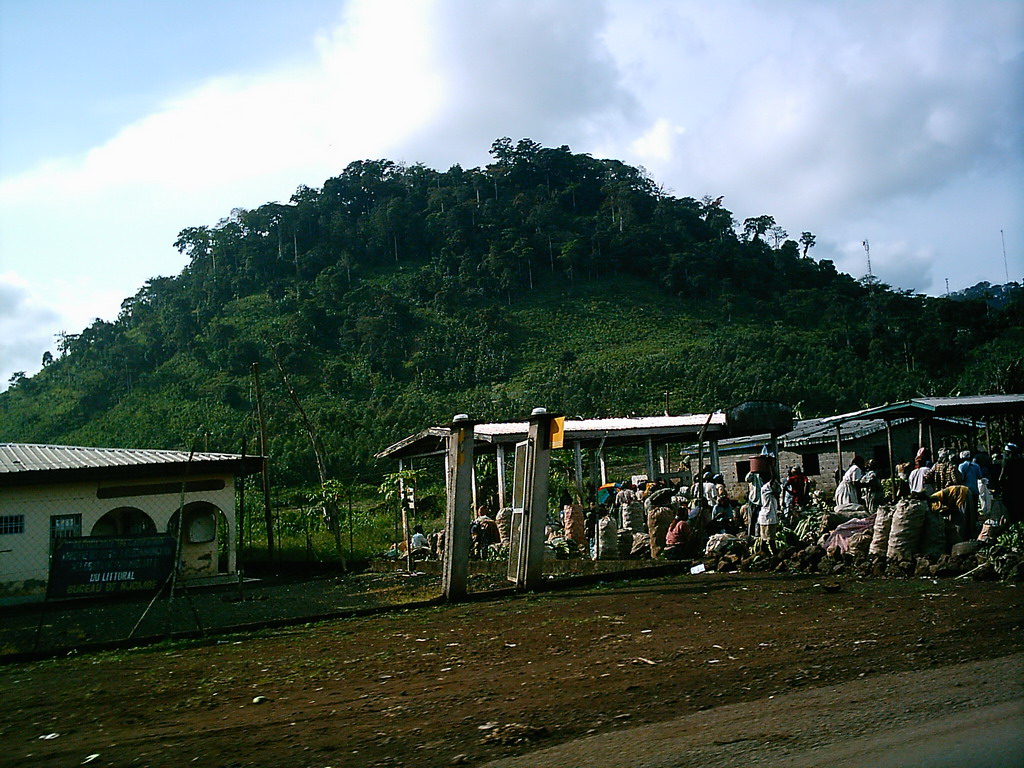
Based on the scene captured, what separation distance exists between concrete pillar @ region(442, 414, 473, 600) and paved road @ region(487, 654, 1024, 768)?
5.50 meters

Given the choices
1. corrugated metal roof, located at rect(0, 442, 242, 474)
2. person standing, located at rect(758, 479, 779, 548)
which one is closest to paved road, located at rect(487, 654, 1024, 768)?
person standing, located at rect(758, 479, 779, 548)

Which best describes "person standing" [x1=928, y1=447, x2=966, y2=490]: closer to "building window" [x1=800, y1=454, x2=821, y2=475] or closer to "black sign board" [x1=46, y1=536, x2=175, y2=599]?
"black sign board" [x1=46, y1=536, x2=175, y2=599]

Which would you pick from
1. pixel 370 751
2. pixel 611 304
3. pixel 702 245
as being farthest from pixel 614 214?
pixel 370 751

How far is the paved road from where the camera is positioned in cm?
461

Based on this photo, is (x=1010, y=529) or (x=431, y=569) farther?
(x=431, y=569)

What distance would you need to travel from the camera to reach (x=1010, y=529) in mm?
11641

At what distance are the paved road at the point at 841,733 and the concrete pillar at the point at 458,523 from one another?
5.50 meters

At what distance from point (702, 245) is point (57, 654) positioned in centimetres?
7522

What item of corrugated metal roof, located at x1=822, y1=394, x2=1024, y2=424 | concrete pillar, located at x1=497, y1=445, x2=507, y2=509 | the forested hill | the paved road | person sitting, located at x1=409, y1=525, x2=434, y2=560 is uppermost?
the forested hill

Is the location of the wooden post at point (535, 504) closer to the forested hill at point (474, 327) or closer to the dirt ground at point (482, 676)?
the dirt ground at point (482, 676)

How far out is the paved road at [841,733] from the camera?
461 cm

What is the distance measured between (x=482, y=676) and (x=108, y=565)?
4812mm

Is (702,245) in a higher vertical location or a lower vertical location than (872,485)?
higher

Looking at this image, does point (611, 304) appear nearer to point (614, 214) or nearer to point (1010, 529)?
point (614, 214)
